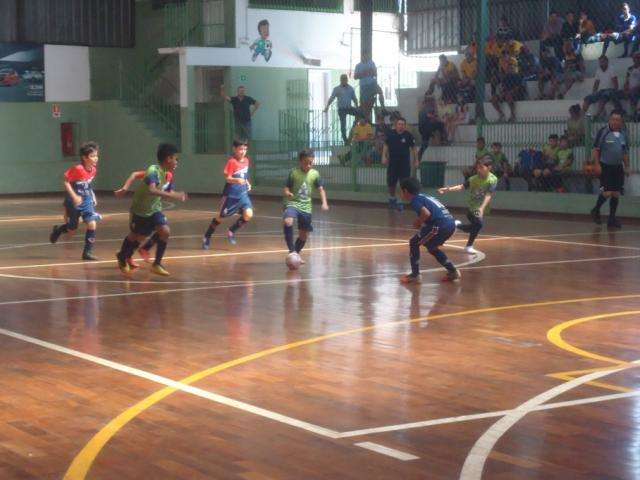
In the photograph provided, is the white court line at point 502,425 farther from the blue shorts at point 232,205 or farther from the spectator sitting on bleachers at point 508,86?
the spectator sitting on bleachers at point 508,86

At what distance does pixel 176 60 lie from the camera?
36875mm

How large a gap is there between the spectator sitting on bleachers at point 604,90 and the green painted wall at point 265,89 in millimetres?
11820

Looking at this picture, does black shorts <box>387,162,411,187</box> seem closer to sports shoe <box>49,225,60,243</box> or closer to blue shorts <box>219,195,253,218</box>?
blue shorts <box>219,195,253,218</box>

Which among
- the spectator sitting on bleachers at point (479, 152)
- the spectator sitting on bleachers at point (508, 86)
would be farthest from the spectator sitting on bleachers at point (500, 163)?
the spectator sitting on bleachers at point (508, 86)

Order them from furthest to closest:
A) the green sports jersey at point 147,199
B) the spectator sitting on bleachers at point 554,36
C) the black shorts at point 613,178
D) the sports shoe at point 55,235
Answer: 1. the spectator sitting on bleachers at point 554,36
2. the black shorts at point 613,178
3. the sports shoe at point 55,235
4. the green sports jersey at point 147,199

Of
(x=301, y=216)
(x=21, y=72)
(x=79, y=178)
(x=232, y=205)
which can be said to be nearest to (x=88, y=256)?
(x=79, y=178)

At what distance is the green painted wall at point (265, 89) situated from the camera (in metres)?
35.4

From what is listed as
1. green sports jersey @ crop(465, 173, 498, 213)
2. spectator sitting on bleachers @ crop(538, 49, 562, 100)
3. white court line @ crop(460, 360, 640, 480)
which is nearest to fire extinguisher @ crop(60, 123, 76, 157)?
spectator sitting on bleachers @ crop(538, 49, 562, 100)

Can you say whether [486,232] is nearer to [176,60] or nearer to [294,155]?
[294,155]

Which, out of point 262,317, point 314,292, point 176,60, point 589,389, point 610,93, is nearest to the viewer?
point 589,389

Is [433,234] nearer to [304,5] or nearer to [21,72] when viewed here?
[304,5]

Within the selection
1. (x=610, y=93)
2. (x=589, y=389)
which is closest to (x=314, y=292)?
(x=589, y=389)

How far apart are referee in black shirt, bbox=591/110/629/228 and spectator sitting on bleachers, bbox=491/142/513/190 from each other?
4.23 metres

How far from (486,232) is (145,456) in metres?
15.2
